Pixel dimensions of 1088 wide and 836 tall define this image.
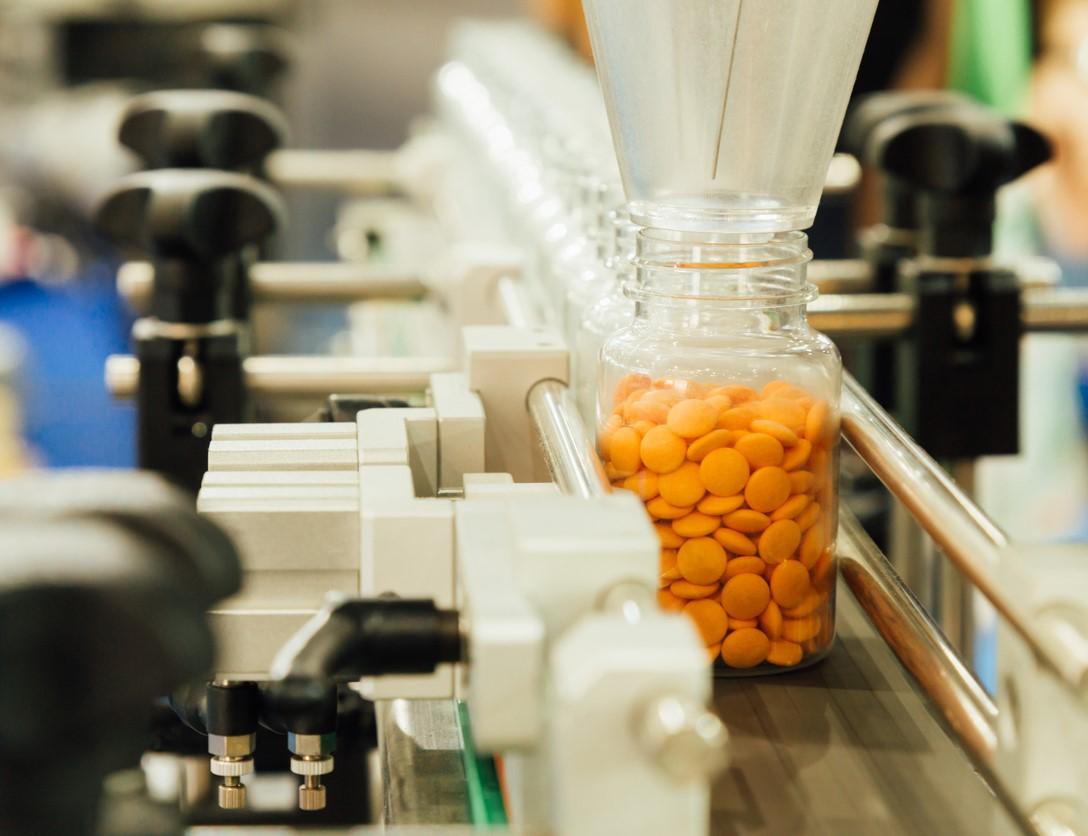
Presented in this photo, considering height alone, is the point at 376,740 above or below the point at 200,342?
below

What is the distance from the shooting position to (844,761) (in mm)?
698

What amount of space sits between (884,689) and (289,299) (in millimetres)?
1137

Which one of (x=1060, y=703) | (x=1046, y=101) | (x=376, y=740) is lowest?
(x=376, y=740)

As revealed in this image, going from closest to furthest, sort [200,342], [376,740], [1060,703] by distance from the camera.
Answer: [1060,703]
[376,740]
[200,342]

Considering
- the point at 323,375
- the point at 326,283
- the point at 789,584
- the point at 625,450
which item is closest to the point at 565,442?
the point at 625,450

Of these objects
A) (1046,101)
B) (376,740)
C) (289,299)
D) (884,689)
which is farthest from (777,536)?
(1046,101)

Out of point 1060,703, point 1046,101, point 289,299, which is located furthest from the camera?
point 1046,101

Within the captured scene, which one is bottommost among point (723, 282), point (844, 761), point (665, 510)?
point (844, 761)

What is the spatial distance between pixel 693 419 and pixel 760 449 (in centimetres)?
4

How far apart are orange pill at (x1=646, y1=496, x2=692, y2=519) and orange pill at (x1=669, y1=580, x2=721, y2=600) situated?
33 millimetres

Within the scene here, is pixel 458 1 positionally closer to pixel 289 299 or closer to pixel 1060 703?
pixel 289 299

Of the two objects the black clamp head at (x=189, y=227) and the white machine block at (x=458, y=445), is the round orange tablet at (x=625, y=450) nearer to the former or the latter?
the white machine block at (x=458, y=445)

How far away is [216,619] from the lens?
69cm

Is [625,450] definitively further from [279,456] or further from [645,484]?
[279,456]
